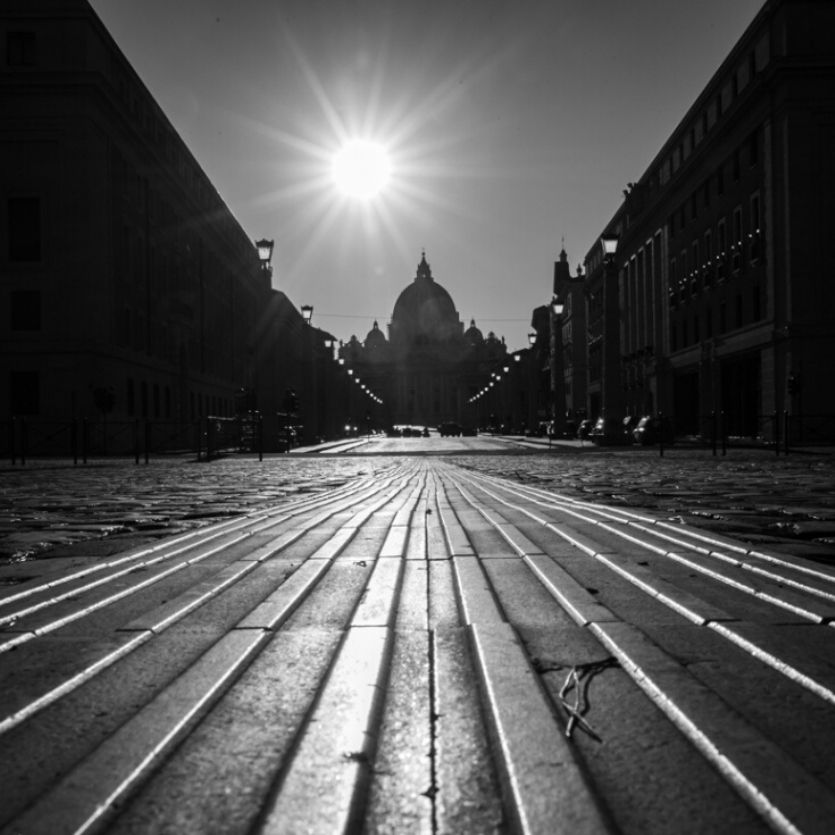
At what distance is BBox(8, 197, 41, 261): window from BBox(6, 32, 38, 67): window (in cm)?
512

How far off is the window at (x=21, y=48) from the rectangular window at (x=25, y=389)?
11.8 m

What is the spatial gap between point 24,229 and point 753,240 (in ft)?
91.8

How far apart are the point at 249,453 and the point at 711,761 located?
26.7 metres

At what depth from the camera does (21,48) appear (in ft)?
120

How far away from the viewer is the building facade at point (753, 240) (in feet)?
107

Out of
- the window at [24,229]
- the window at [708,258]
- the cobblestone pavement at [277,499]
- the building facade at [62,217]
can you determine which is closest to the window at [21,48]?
the building facade at [62,217]

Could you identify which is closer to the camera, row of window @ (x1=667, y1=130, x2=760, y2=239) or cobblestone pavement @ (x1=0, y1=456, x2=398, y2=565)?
cobblestone pavement @ (x1=0, y1=456, x2=398, y2=565)

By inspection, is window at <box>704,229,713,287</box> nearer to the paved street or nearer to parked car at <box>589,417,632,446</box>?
parked car at <box>589,417,632,446</box>

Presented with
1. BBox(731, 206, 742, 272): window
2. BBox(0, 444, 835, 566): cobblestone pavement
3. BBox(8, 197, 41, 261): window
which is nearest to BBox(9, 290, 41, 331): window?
BBox(8, 197, 41, 261): window

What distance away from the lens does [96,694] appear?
2.13 meters

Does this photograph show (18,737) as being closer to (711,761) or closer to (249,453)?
(711,761)

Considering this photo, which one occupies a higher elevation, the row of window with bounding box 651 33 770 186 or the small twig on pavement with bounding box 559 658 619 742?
the row of window with bounding box 651 33 770 186

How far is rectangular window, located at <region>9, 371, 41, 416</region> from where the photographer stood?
36.4 metres

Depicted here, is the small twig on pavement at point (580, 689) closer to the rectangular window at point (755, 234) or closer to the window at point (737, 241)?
the rectangular window at point (755, 234)
